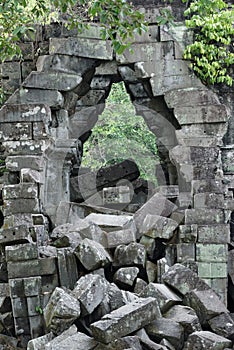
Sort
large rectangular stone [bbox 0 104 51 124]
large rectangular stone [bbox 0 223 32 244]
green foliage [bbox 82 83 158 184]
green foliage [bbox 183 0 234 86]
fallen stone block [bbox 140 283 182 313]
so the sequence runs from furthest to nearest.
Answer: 1. green foliage [bbox 82 83 158 184]
2. green foliage [bbox 183 0 234 86]
3. large rectangular stone [bbox 0 104 51 124]
4. large rectangular stone [bbox 0 223 32 244]
5. fallen stone block [bbox 140 283 182 313]

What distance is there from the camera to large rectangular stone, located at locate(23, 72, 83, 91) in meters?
8.42

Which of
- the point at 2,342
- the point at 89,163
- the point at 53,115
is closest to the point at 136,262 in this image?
the point at 2,342

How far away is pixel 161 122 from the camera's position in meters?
9.43

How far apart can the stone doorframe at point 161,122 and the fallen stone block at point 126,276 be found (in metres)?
1.18

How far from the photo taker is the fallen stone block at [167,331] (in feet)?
17.0

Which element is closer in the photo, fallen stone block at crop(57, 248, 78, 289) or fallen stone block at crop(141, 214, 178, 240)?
fallen stone block at crop(57, 248, 78, 289)

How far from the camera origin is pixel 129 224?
288 inches

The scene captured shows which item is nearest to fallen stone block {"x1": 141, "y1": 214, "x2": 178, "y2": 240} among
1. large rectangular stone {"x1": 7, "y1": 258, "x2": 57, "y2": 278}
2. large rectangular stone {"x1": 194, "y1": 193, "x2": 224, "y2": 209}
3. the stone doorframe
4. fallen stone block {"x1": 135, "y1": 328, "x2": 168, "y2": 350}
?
the stone doorframe

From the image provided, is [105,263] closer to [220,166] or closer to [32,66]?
[220,166]

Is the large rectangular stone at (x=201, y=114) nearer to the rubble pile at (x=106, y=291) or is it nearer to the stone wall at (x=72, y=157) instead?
the stone wall at (x=72, y=157)

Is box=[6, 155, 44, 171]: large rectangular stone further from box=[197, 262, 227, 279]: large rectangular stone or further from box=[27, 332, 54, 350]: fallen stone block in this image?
box=[27, 332, 54, 350]: fallen stone block

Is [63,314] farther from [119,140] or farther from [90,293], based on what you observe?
[119,140]

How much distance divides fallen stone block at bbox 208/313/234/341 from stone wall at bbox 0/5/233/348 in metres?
1.10

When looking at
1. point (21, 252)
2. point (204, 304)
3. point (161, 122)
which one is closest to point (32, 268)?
point (21, 252)
